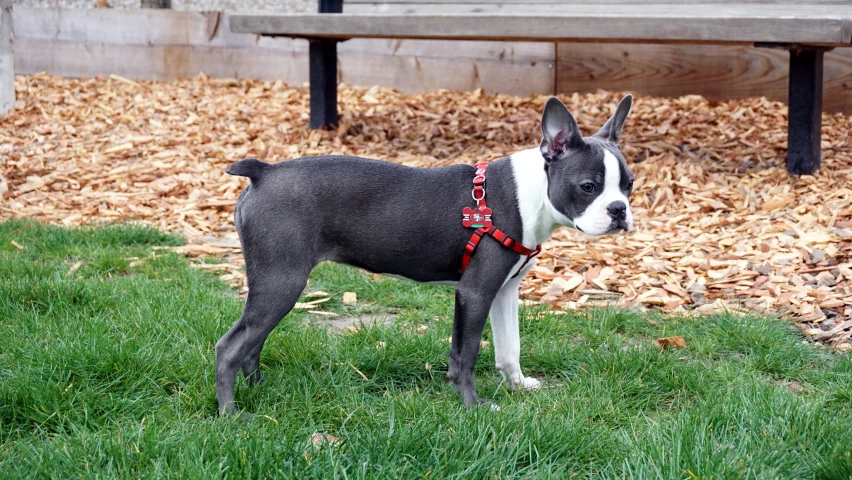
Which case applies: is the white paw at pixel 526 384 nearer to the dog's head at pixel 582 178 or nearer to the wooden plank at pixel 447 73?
the dog's head at pixel 582 178

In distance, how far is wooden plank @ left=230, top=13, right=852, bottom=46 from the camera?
218 inches

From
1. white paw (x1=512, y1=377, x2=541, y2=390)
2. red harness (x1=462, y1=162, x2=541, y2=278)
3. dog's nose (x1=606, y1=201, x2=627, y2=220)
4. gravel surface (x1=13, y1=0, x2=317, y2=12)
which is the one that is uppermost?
gravel surface (x1=13, y1=0, x2=317, y2=12)

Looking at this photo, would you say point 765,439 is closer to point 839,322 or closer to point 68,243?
point 839,322

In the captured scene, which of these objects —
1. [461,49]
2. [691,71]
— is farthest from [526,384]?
[461,49]

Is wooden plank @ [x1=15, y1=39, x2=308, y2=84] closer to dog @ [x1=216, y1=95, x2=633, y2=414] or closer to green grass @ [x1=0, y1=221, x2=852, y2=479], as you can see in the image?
green grass @ [x1=0, y1=221, x2=852, y2=479]

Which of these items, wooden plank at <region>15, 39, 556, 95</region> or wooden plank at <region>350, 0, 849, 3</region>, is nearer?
wooden plank at <region>350, 0, 849, 3</region>

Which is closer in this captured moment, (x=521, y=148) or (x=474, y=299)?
(x=474, y=299)

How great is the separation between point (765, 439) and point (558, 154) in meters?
1.25

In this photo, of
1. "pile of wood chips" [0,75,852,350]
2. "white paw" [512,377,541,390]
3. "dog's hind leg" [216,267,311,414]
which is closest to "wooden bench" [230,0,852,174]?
"pile of wood chips" [0,75,852,350]

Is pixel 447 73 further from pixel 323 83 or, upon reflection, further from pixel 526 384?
pixel 526 384

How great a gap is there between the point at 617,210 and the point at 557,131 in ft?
1.25

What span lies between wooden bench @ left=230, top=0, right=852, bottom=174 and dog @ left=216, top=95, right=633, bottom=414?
104 inches

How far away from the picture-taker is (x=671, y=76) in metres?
8.61

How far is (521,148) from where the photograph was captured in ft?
24.0
